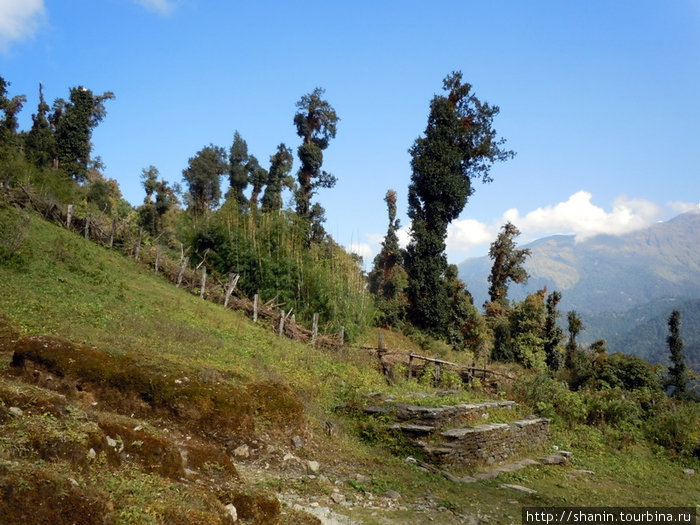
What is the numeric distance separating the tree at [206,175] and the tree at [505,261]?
25.1 meters

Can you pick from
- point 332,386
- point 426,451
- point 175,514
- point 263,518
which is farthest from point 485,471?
point 175,514

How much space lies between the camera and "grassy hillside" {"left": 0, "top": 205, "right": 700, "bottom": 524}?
12.1 feet

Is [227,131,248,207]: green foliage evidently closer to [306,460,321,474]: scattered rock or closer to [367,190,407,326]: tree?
[367,190,407,326]: tree

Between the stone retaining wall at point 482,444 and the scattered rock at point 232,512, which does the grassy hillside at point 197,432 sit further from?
the stone retaining wall at point 482,444

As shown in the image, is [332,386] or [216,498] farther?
[332,386]

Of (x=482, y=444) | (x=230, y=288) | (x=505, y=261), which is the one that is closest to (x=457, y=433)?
(x=482, y=444)

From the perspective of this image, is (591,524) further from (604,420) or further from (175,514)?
(604,420)

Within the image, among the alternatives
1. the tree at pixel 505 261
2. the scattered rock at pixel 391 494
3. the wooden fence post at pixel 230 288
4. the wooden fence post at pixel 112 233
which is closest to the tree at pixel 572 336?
the tree at pixel 505 261

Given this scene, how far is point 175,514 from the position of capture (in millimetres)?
3418

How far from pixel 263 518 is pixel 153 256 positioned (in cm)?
1930

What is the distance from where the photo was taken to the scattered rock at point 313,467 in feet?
21.8

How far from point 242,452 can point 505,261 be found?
33472 millimetres

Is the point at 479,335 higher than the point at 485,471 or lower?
Result: higher

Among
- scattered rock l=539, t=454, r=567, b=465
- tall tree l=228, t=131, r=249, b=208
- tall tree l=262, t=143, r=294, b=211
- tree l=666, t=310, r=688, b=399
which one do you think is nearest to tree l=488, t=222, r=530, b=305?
tree l=666, t=310, r=688, b=399
